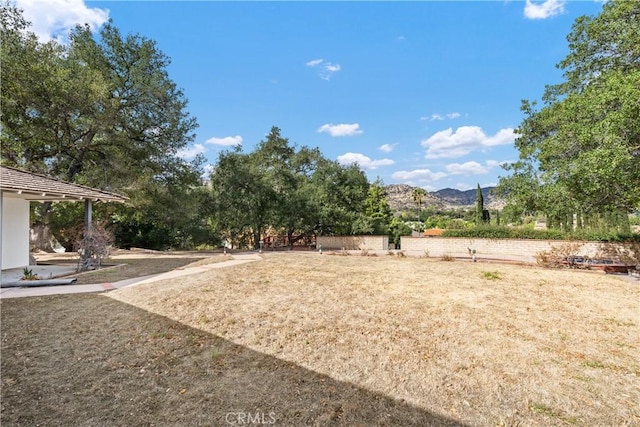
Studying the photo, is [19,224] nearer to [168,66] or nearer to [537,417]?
[168,66]

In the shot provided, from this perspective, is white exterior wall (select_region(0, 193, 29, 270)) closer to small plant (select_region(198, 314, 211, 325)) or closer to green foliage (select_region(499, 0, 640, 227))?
small plant (select_region(198, 314, 211, 325))

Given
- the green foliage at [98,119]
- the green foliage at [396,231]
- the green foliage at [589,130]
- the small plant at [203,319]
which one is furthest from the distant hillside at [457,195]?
the small plant at [203,319]

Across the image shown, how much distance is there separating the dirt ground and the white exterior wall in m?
4.74

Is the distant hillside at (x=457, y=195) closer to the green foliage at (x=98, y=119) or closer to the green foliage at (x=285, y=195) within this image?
the green foliage at (x=285, y=195)

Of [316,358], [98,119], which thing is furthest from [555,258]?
[98,119]

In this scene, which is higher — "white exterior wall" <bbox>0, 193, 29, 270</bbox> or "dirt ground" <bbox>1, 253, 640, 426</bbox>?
"white exterior wall" <bbox>0, 193, 29, 270</bbox>

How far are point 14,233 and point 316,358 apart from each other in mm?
11871

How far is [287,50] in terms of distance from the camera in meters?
14.2

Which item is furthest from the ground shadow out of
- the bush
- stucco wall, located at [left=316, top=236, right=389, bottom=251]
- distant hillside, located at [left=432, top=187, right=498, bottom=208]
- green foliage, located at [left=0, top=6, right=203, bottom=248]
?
distant hillside, located at [left=432, top=187, right=498, bottom=208]

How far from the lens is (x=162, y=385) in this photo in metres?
3.48

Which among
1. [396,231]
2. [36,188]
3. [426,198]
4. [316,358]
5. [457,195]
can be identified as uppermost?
[457,195]

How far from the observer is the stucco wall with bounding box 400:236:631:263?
15538 mm

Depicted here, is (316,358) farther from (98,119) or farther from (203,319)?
(98,119)

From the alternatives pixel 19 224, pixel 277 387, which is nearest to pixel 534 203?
pixel 277 387
